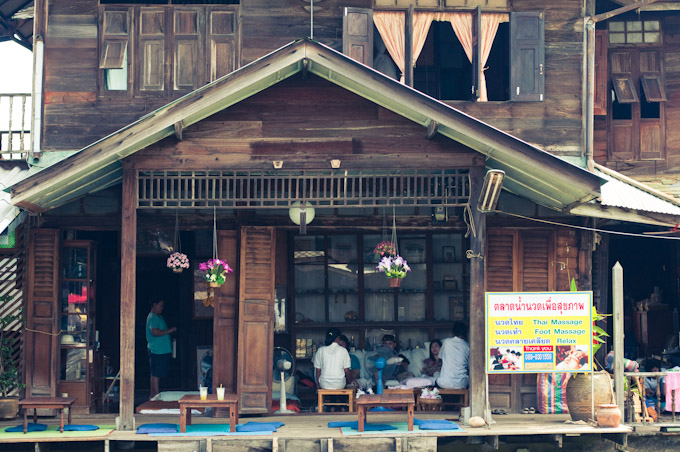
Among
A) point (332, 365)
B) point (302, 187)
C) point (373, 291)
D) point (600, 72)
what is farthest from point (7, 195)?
point (600, 72)

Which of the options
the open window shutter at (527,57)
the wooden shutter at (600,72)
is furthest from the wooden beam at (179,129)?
the wooden shutter at (600,72)

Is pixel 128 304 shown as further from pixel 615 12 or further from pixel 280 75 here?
pixel 615 12

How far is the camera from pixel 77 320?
584 inches

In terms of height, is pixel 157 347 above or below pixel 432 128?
below

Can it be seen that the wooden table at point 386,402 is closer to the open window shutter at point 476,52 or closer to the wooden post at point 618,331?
the wooden post at point 618,331

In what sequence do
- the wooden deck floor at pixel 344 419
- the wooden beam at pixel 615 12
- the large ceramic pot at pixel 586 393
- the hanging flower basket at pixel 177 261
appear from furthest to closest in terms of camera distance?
the wooden beam at pixel 615 12 → the hanging flower basket at pixel 177 261 → the large ceramic pot at pixel 586 393 → the wooden deck floor at pixel 344 419

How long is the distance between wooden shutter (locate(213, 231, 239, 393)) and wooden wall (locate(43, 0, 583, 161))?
9.65ft

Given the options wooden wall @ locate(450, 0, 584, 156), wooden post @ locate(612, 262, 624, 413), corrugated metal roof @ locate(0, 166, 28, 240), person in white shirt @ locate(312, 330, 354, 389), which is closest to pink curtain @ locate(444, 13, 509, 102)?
wooden wall @ locate(450, 0, 584, 156)

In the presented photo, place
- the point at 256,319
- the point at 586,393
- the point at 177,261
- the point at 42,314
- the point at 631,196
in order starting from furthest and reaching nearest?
1. the point at 631,196
2. the point at 42,314
3. the point at 256,319
4. the point at 177,261
5. the point at 586,393

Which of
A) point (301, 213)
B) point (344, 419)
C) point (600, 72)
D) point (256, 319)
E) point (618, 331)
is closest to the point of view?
point (618, 331)

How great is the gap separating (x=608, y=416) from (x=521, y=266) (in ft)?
9.63

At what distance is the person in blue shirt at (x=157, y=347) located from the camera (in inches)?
622

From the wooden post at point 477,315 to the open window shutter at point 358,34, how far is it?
321 cm

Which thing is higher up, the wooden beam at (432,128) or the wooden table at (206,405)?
the wooden beam at (432,128)
